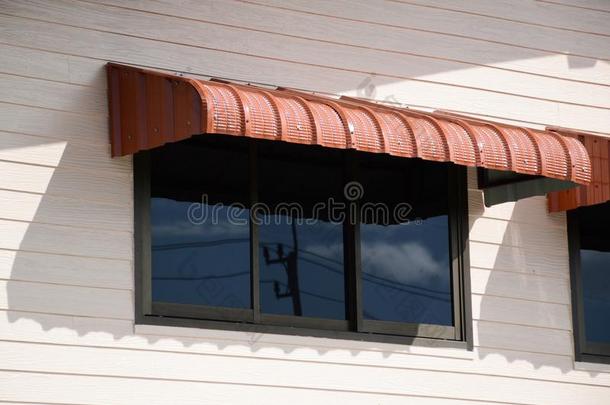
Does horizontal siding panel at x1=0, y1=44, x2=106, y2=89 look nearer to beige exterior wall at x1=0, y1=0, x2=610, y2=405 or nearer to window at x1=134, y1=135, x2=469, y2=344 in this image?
beige exterior wall at x1=0, y1=0, x2=610, y2=405

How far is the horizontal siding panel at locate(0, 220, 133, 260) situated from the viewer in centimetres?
639

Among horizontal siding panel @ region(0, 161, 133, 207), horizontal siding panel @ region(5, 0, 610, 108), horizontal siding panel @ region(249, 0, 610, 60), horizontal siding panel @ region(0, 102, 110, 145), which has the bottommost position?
horizontal siding panel @ region(0, 161, 133, 207)

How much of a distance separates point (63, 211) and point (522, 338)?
2.95m

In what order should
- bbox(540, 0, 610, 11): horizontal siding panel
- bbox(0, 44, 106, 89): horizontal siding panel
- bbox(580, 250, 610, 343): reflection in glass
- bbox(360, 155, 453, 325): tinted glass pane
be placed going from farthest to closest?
bbox(540, 0, 610, 11): horizontal siding panel, bbox(580, 250, 610, 343): reflection in glass, bbox(360, 155, 453, 325): tinted glass pane, bbox(0, 44, 106, 89): horizontal siding panel

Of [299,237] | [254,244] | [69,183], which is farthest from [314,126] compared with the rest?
[69,183]

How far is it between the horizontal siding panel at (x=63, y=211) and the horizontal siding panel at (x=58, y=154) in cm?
18

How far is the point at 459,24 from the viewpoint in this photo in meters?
8.09

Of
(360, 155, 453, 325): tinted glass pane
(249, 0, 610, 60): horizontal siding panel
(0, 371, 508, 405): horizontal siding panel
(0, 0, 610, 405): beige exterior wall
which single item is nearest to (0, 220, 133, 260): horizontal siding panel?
(0, 0, 610, 405): beige exterior wall

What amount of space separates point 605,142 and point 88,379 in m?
3.46

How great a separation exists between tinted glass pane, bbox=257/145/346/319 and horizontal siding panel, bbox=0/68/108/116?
38.9 inches

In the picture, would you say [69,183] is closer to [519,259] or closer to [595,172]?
[519,259]

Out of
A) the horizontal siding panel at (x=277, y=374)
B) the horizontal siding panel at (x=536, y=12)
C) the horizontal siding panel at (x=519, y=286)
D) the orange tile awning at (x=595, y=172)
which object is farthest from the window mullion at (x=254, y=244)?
the orange tile awning at (x=595, y=172)

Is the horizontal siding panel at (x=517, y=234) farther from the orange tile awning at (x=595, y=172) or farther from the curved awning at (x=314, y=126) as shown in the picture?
the curved awning at (x=314, y=126)

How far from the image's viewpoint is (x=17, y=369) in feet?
20.5
